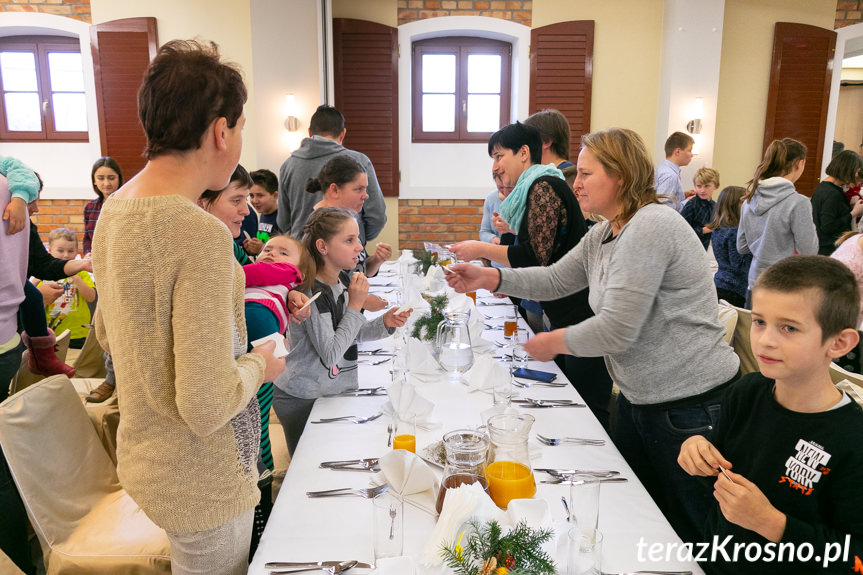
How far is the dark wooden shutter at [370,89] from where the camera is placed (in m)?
5.93

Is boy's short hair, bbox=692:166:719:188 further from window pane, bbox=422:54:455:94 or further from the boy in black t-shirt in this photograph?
the boy in black t-shirt

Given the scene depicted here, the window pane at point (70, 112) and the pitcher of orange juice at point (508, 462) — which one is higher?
the window pane at point (70, 112)

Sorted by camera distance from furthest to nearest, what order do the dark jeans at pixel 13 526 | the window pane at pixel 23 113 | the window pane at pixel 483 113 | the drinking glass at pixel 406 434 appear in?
1. the window pane at pixel 483 113
2. the window pane at pixel 23 113
3. the dark jeans at pixel 13 526
4. the drinking glass at pixel 406 434

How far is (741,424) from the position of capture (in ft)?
4.21

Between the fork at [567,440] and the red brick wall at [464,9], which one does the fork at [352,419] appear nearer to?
the fork at [567,440]

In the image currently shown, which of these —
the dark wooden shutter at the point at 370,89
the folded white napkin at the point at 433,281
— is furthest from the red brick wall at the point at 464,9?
the folded white napkin at the point at 433,281

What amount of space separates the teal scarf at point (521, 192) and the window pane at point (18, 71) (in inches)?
237

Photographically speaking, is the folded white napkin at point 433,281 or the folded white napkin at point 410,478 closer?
the folded white napkin at point 410,478

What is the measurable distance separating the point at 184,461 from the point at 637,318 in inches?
43.0

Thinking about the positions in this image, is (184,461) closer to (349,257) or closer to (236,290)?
(236,290)

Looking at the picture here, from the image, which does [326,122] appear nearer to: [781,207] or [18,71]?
[781,207]

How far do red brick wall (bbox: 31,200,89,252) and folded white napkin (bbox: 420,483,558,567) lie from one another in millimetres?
6265

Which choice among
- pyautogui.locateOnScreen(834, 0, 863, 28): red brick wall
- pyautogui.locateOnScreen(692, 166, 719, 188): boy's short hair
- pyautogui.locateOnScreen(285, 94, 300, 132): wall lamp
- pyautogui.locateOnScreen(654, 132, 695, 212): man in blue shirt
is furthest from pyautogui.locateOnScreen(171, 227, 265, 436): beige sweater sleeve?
pyautogui.locateOnScreen(834, 0, 863, 28): red brick wall

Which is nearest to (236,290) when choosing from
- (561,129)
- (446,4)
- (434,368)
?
(434,368)
